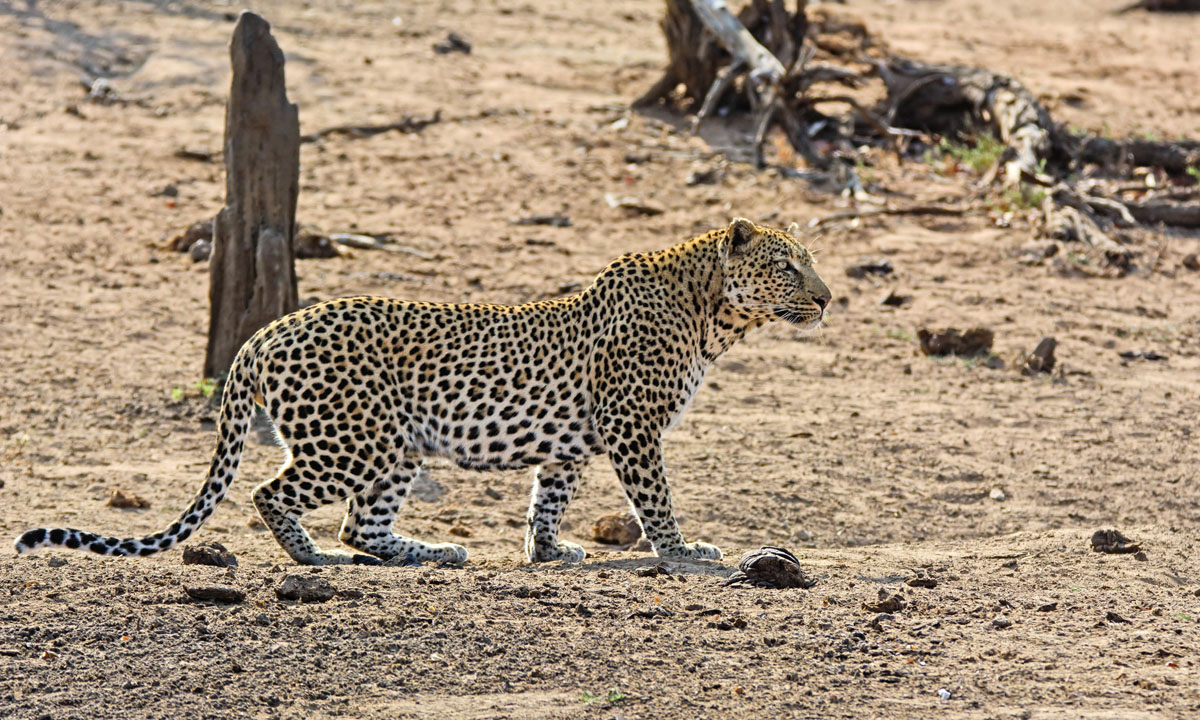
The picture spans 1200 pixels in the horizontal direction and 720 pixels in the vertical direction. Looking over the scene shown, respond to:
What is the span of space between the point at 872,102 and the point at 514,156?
16.9 ft

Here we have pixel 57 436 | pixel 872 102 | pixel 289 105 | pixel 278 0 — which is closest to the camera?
pixel 57 436

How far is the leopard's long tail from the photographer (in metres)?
7.42

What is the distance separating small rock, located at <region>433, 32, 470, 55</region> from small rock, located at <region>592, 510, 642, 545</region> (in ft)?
42.6

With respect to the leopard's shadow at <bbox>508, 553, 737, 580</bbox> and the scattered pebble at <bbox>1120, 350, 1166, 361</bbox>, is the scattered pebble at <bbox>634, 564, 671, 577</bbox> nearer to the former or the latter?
the leopard's shadow at <bbox>508, 553, 737, 580</bbox>

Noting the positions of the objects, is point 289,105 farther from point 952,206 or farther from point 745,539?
point 952,206

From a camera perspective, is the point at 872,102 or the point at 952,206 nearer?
the point at 952,206

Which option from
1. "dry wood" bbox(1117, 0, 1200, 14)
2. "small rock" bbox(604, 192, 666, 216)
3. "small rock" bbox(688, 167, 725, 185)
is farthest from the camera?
"dry wood" bbox(1117, 0, 1200, 14)

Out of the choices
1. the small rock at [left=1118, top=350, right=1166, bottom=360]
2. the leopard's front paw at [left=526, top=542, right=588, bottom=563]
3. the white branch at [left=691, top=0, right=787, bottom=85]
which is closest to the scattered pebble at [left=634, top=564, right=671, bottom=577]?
the leopard's front paw at [left=526, top=542, right=588, bottom=563]

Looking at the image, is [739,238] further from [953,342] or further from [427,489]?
[953,342]

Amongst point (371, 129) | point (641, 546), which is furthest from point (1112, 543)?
point (371, 129)

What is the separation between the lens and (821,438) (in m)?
11.2

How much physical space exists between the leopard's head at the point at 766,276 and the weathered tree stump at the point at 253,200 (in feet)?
12.9

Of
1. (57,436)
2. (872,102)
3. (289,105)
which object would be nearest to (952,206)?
(872,102)

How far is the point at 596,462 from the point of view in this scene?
36.5 ft
